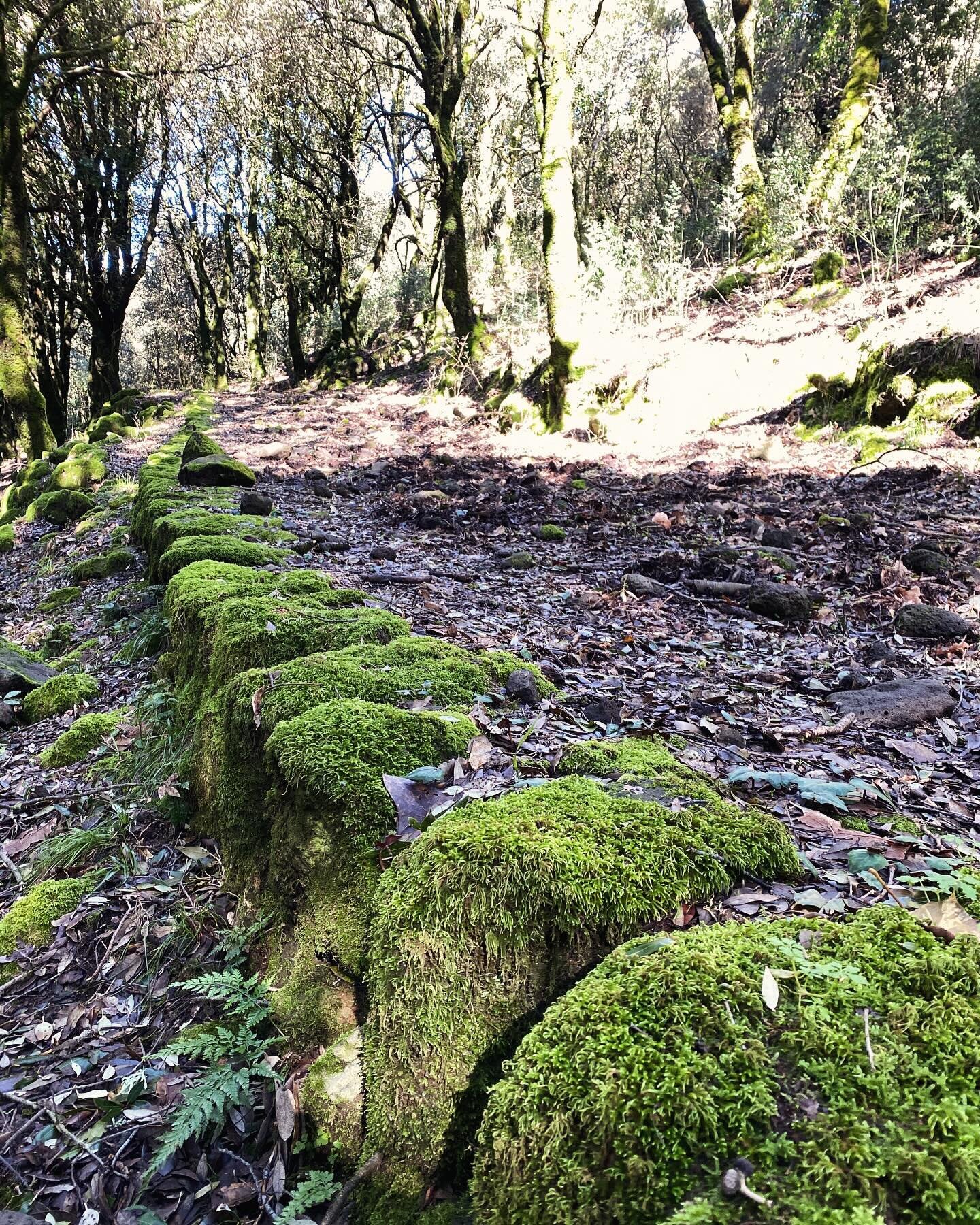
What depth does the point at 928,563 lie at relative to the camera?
5.05 metres

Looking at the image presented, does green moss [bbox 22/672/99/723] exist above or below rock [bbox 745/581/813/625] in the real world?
below

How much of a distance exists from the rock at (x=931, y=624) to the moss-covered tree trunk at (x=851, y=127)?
9422 mm

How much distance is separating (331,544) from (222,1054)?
177 inches

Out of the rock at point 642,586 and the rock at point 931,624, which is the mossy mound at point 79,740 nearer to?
the rock at point 642,586

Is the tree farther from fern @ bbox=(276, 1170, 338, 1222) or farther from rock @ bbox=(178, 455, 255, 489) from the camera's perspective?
fern @ bbox=(276, 1170, 338, 1222)

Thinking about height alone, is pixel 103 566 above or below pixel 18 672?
above

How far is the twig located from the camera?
5.28ft

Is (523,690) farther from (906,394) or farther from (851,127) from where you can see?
(851,127)

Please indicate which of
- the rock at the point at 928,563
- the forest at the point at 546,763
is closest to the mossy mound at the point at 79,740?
the forest at the point at 546,763

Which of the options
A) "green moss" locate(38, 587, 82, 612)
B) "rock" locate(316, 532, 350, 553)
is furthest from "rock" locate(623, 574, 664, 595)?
"green moss" locate(38, 587, 82, 612)

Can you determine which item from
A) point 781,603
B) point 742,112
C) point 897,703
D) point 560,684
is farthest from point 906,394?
point 742,112

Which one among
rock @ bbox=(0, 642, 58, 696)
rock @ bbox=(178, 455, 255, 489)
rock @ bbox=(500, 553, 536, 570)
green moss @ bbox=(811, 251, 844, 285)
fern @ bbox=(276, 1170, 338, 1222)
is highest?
green moss @ bbox=(811, 251, 844, 285)

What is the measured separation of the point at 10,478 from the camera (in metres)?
14.9

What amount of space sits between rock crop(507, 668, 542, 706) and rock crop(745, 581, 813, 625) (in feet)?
7.40
